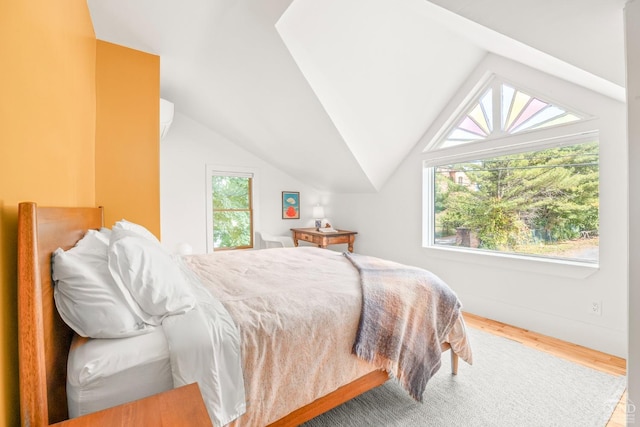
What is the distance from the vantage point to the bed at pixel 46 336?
0.75 meters

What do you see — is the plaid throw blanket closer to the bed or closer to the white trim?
the bed

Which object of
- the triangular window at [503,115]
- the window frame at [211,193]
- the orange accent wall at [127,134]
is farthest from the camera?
the window frame at [211,193]

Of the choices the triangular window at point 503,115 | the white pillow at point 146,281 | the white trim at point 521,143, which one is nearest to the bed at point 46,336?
the white pillow at point 146,281

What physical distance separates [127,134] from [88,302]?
195 centimetres

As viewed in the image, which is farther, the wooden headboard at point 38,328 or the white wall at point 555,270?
the white wall at point 555,270

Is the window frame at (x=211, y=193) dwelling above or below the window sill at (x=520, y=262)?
above

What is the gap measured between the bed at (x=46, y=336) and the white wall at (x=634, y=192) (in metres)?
1.17

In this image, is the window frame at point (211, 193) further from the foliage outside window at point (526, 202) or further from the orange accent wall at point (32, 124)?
the foliage outside window at point (526, 202)

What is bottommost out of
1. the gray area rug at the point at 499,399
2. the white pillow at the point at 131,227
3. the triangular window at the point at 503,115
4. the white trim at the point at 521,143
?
the gray area rug at the point at 499,399

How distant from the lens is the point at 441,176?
11.8ft

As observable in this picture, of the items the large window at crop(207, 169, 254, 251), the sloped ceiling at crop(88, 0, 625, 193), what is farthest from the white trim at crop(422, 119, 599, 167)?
the large window at crop(207, 169, 254, 251)

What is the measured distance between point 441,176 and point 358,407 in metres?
2.79

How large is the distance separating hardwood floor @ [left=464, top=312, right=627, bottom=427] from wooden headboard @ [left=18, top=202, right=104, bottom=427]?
253 cm

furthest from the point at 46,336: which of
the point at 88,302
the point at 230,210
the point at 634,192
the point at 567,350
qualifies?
the point at 230,210
